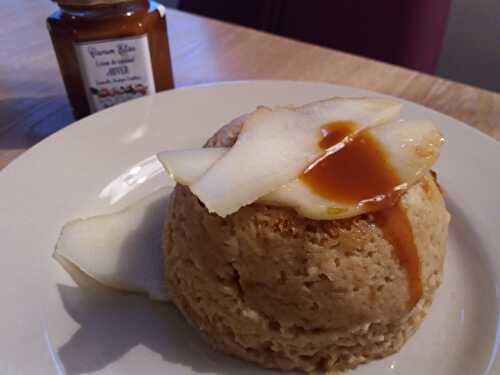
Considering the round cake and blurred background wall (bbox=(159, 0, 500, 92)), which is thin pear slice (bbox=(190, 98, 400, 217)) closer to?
the round cake

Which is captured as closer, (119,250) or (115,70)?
(119,250)

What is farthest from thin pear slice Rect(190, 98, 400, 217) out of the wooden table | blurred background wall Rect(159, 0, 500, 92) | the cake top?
blurred background wall Rect(159, 0, 500, 92)

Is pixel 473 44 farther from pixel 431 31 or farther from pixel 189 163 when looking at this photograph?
pixel 189 163

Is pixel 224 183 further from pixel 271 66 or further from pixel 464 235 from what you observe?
pixel 271 66

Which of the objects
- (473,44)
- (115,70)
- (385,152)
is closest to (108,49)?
(115,70)

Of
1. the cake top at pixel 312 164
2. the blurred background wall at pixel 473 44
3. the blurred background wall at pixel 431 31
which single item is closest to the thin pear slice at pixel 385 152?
the cake top at pixel 312 164

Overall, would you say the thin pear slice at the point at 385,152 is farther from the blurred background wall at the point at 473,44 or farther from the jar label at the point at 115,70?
the blurred background wall at the point at 473,44
